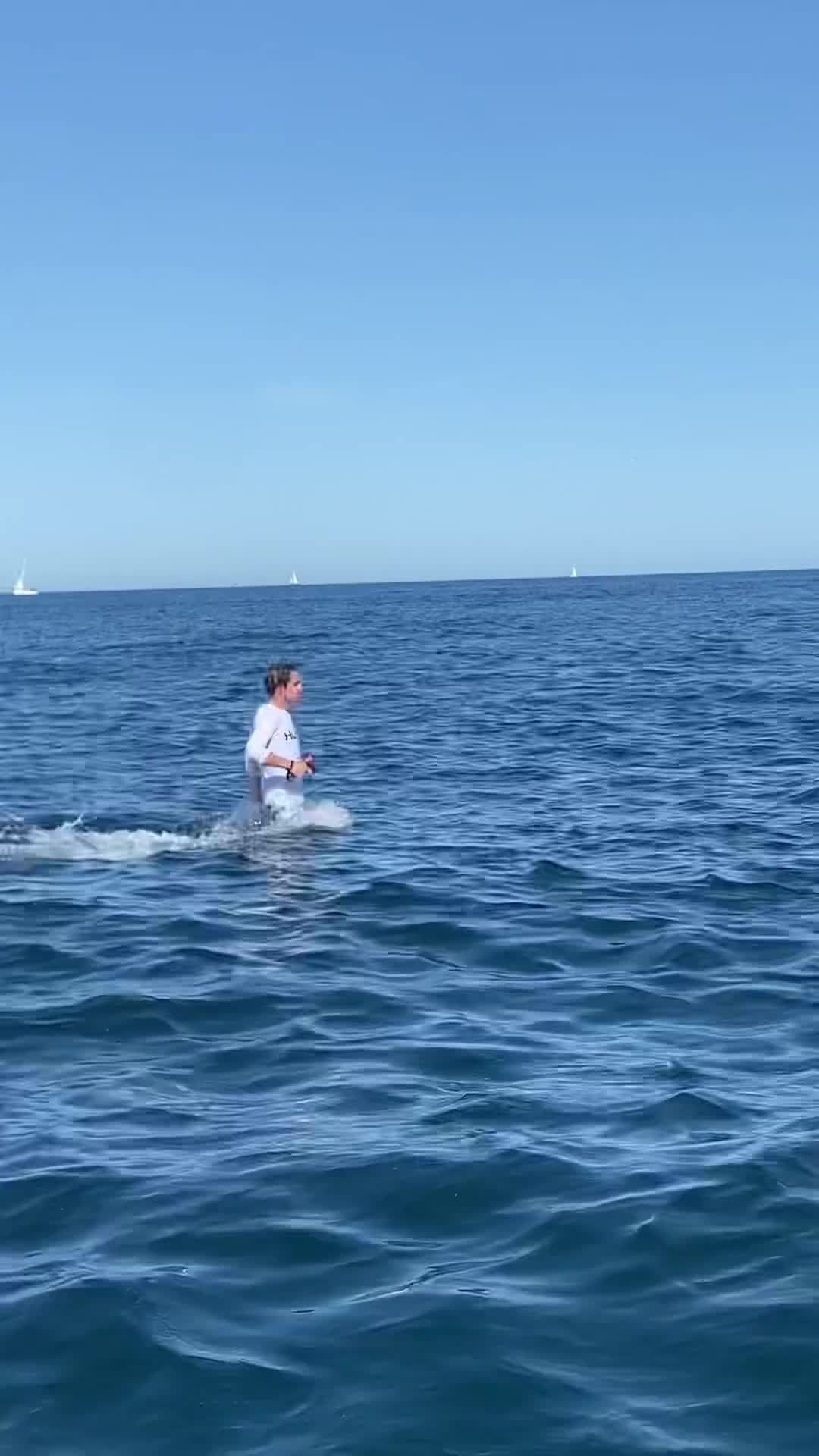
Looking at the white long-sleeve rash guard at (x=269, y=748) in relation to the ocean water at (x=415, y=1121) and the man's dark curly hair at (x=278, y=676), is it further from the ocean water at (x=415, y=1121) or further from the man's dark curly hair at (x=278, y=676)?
the ocean water at (x=415, y=1121)

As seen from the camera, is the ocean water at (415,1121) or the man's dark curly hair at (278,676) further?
the man's dark curly hair at (278,676)

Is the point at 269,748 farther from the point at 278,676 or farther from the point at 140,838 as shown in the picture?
the point at 140,838

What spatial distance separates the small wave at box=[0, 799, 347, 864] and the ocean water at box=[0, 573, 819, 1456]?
6 cm

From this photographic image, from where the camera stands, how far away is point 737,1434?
16.3 ft

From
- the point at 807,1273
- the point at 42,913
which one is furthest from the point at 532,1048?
the point at 42,913

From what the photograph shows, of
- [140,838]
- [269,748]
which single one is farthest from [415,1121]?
[140,838]

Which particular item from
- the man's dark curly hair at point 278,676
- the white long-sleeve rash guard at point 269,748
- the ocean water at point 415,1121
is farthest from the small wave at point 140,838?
the man's dark curly hair at point 278,676

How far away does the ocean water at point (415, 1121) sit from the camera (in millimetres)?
5270

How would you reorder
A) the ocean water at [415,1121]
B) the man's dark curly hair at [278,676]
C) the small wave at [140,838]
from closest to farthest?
the ocean water at [415,1121] → the small wave at [140,838] → the man's dark curly hair at [278,676]

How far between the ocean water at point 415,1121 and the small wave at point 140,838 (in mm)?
61

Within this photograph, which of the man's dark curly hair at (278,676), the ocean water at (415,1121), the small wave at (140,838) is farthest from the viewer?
the man's dark curly hair at (278,676)

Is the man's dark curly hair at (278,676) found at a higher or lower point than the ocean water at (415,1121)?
higher

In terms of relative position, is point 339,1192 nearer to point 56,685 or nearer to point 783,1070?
point 783,1070

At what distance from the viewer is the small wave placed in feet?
51.1
